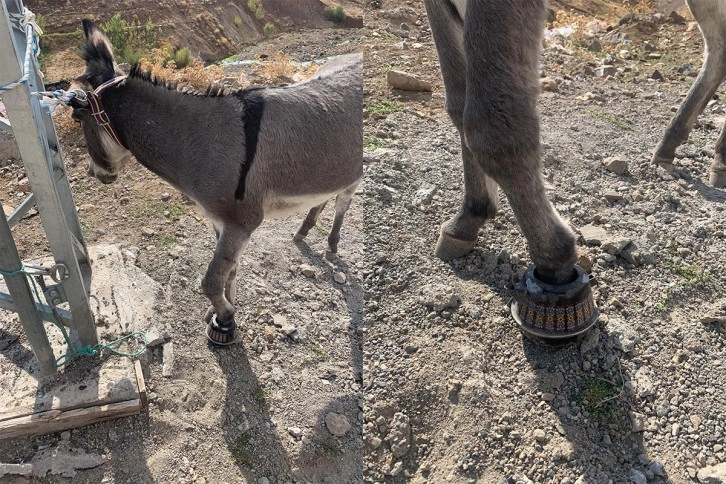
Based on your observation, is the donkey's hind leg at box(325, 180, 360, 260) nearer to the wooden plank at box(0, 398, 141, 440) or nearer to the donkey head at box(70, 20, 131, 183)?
the donkey head at box(70, 20, 131, 183)

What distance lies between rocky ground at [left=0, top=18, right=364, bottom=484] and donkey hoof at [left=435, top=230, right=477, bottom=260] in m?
0.73

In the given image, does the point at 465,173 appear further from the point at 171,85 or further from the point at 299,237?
the point at 299,237

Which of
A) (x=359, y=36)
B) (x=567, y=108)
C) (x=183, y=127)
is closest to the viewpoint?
(x=183, y=127)

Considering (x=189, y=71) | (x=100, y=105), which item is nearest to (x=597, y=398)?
(x=100, y=105)

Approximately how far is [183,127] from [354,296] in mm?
1429

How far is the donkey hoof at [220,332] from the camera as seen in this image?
10.1ft

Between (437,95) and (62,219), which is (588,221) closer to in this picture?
(437,95)

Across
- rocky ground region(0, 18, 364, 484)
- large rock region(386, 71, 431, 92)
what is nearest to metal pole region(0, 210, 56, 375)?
rocky ground region(0, 18, 364, 484)

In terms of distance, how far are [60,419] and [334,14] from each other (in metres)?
2.42

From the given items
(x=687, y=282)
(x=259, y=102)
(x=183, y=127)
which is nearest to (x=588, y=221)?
(x=687, y=282)

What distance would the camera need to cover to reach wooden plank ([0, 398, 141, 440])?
248 cm

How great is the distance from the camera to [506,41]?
1879 millimetres

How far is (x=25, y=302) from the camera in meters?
2.51

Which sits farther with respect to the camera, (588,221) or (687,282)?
(588,221)
